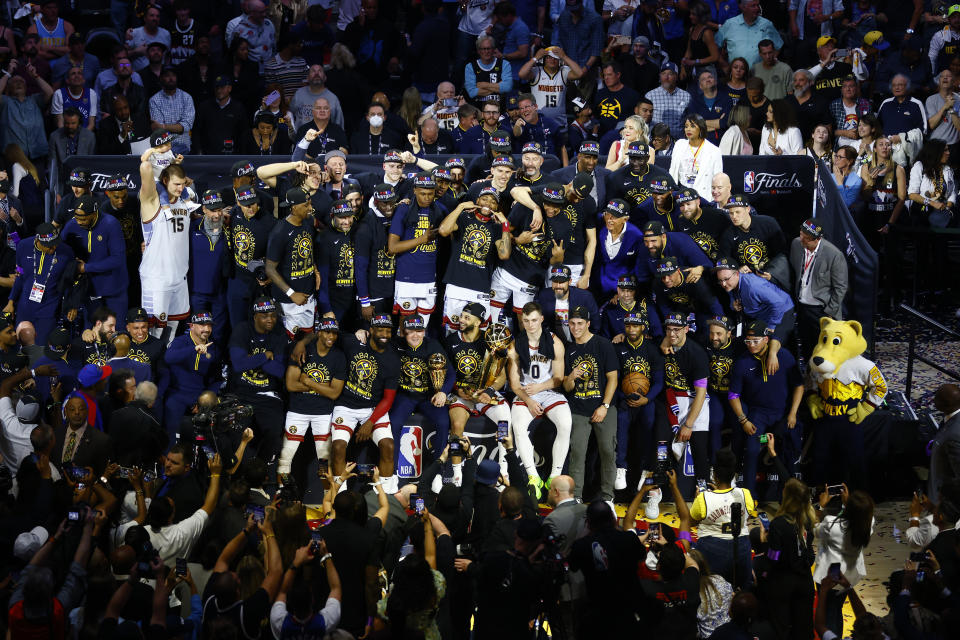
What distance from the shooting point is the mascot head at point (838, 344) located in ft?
35.8

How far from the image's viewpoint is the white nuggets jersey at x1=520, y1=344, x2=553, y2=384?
35.8ft

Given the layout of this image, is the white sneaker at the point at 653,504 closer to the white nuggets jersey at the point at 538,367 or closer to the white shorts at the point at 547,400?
the white shorts at the point at 547,400

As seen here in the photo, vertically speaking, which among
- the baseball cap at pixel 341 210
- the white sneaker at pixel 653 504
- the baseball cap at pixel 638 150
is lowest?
the white sneaker at pixel 653 504

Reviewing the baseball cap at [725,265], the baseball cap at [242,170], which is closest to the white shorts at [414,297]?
the baseball cap at [242,170]

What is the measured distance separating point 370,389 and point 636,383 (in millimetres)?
2284

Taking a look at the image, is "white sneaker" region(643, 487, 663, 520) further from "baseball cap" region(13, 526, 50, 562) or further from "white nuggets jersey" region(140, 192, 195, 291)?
"white nuggets jersey" region(140, 192, 195, 291)

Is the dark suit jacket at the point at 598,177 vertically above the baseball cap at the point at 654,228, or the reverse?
the dark suit jacket at the point at 598,177

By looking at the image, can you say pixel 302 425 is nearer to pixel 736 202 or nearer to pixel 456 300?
pixel 456 300

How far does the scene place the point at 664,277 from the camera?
442 inches

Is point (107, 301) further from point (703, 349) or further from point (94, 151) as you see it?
point (703, 349)

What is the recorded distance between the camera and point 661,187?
1173 centimetres

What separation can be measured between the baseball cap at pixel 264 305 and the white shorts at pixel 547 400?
2.23 m

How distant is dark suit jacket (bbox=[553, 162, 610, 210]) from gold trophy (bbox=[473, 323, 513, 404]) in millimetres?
2028

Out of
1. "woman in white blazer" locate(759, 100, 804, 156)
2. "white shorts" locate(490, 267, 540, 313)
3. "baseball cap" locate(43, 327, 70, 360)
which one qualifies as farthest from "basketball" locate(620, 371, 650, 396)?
"baseball cap" locate(43, 327, 70, 360)
